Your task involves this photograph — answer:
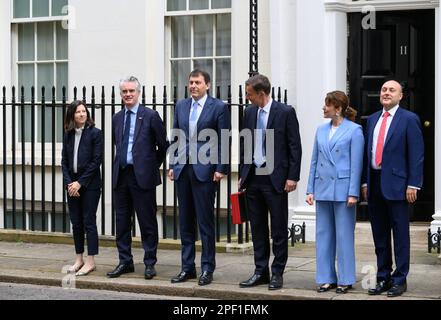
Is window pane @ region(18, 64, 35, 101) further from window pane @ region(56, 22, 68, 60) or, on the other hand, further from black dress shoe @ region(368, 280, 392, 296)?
black dress shoe @ region(368, 280, 392, 296)

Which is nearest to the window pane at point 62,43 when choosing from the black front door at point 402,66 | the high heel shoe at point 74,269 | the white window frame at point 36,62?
the white window frame at point 36,62

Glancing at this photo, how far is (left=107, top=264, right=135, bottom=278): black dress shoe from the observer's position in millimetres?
10188

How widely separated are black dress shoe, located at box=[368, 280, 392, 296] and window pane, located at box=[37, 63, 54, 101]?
24.2 feet

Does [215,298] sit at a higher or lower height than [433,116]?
lower

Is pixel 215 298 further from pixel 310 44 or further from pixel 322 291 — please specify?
pixel 310 44

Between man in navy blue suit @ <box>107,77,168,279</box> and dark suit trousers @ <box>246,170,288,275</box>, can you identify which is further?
man in navy blue suit @ <box>107,77,168,279</box>

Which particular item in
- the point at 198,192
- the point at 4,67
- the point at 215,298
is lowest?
the point at 215,298

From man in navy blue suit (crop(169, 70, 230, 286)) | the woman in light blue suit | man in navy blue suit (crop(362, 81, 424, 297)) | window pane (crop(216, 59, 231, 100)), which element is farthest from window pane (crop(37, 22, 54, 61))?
man in navy blue suit (crop(362, 81, 424, 297))

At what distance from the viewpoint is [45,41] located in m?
15.1

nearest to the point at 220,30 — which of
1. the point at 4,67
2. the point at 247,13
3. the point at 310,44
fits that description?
the point at 247,13

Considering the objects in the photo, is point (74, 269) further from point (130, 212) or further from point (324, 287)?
point (324, 287)

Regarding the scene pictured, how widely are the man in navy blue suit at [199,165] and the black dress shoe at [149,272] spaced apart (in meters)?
0.30
